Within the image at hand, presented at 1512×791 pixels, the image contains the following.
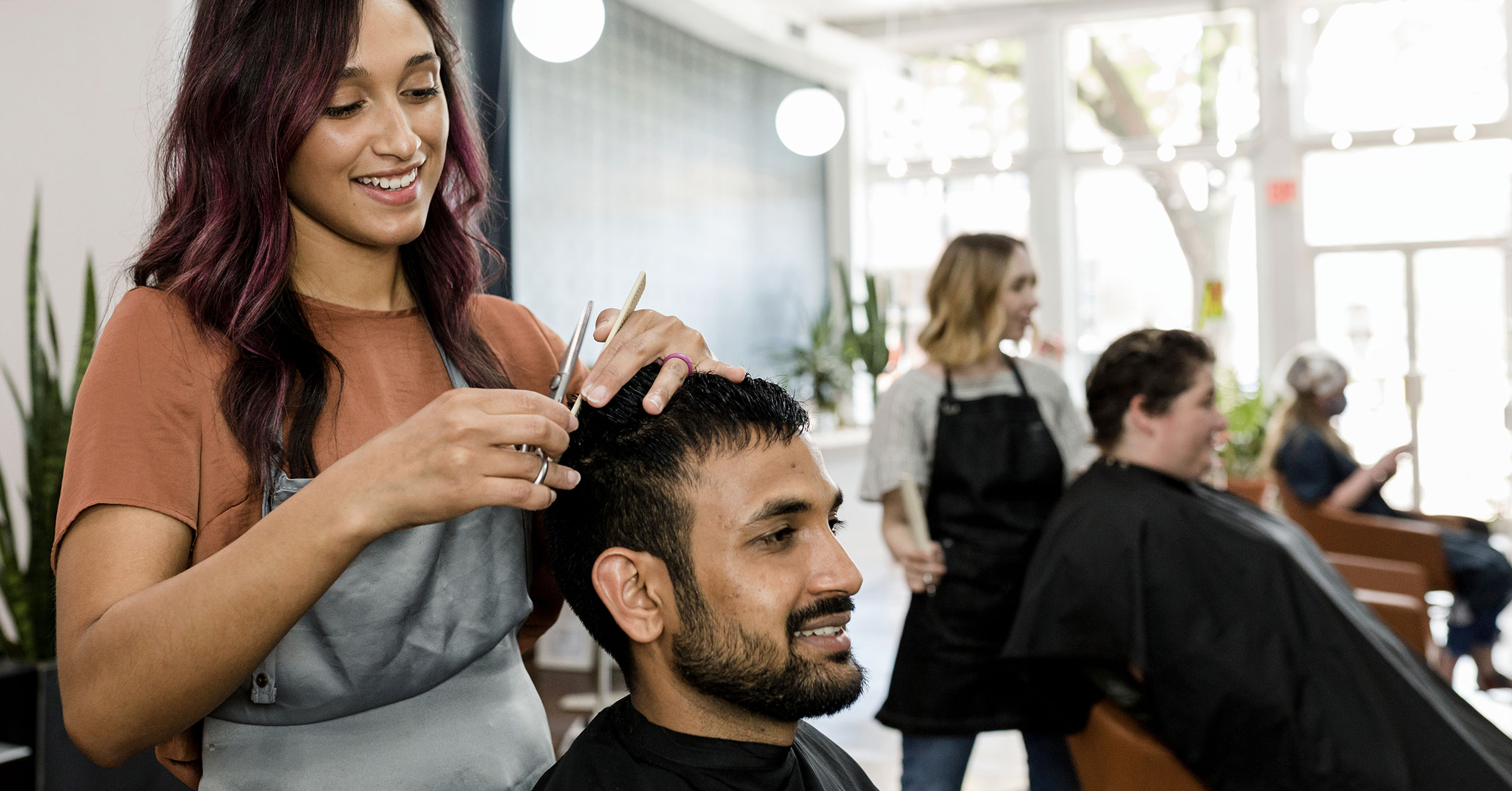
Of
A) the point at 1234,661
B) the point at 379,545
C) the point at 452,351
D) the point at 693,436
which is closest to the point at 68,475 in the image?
the point at 379,545

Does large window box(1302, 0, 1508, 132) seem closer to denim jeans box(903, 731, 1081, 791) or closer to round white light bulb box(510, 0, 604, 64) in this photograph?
round white light bulb box(510, 0, 604, 64)

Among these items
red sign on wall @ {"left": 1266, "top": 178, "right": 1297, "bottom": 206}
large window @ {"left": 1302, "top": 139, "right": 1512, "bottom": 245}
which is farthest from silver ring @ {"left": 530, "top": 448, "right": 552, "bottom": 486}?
large window @ {"left": 1302, "top": 139, "right": 1512, "bottom": 245}

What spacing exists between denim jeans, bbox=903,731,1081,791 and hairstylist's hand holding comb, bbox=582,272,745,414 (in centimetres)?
159

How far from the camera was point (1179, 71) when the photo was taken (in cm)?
820

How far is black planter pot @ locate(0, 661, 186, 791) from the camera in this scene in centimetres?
249

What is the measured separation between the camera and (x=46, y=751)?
98.2 inches

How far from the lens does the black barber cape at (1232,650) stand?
1968mm

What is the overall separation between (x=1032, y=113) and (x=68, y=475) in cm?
847

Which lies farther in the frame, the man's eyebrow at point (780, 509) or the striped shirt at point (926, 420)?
the striped shirt at point (926, 420)

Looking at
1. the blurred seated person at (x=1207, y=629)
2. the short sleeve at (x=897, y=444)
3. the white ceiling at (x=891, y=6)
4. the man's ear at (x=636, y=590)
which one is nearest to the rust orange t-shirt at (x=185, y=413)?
the man's ear at (x=636, y=590)

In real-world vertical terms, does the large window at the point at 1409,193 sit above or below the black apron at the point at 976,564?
above

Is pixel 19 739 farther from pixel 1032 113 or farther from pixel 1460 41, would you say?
pixel 1460 41

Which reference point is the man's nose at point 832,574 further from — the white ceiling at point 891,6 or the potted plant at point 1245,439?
the white ceiling at point 891,6

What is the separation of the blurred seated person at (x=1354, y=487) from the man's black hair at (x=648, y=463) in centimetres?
381
